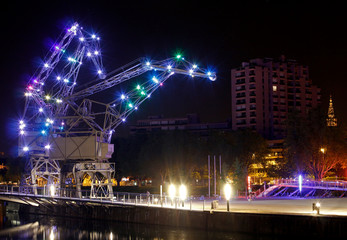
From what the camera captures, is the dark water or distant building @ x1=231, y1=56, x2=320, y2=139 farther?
distant building @ x1=231, y1=56, x2=320, y2=139

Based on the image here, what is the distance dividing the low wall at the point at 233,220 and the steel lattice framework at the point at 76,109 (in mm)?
3908

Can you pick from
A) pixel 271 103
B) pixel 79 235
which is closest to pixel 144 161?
pixel 79 235

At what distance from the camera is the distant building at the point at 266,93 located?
129625 millimetres

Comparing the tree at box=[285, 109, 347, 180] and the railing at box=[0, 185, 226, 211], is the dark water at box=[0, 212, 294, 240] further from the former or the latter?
the tree at box=[285, 109, 347, 180]

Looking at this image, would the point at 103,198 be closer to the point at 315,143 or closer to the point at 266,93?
the point at 315,143

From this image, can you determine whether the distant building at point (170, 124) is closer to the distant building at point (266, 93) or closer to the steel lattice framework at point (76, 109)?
the distant building at point (266, 93)

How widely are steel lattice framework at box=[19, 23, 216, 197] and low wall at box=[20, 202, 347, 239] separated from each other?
391cm

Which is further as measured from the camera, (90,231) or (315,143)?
(315,143)

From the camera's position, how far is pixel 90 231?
44.1 metres

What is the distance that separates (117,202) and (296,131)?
33.1m

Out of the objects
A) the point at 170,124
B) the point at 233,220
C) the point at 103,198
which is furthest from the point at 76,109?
the point at 170,124

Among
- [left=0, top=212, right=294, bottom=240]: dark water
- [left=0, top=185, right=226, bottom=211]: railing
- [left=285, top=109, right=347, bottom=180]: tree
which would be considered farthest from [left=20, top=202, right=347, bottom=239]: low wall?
[left=285, top=109, right=347, bottom=180]: tree

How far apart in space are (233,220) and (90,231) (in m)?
14.5

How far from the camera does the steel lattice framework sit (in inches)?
2015
